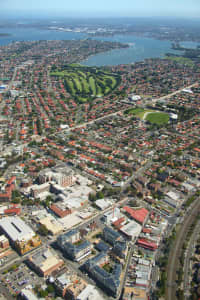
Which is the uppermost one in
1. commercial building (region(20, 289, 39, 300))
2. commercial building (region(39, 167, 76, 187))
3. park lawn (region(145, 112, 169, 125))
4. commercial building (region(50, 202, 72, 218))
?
park lawn (region(145, 112, 169, 125))

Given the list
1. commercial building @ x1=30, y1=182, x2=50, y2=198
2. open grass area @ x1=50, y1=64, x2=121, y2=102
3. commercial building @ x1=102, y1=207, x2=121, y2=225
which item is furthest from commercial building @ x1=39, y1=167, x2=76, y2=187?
open grass area @ x1=50, y1=64, x2=121, y2=102

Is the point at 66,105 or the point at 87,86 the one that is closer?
the point at 66,105

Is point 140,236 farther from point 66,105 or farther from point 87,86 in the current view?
point 87,86

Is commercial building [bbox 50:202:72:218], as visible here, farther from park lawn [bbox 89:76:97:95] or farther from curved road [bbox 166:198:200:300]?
park lawn [bbox 89:76:97:95]

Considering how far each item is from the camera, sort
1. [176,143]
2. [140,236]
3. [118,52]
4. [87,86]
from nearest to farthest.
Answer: [140,236]
[176,143]
[87,86]
[118,52]

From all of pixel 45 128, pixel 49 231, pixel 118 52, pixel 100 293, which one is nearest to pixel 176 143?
pixel 45 128

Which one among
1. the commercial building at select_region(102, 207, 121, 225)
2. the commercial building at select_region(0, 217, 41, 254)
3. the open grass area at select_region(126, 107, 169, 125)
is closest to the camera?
the commercial building at select_region(0, 217, 41, 254)
